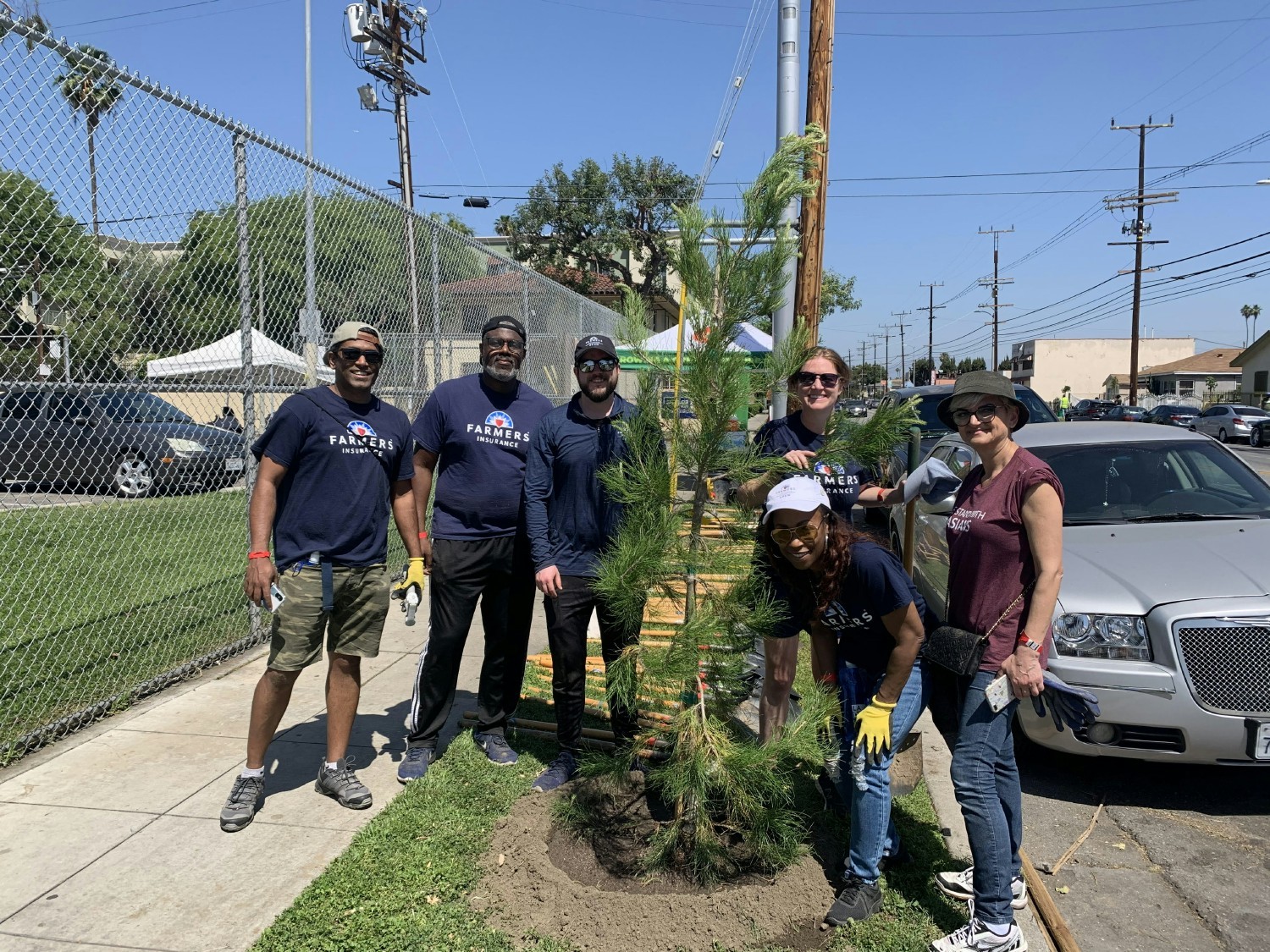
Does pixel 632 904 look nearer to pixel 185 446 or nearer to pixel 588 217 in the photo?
pixel 185 446

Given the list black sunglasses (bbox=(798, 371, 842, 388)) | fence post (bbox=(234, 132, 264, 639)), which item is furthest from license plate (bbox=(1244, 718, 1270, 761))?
fence post (bbox=(234, 132, 264, 639))

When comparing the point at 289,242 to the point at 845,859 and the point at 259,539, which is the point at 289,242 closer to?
the point at 259,539

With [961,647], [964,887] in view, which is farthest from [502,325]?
[964,887]

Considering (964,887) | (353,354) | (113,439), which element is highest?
(353,354)

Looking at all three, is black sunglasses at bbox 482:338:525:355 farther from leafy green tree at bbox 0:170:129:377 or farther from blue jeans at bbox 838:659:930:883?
blue jeans at bbox 838:659:930:883

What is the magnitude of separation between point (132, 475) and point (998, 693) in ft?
20.3

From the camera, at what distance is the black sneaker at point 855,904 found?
2.89 m

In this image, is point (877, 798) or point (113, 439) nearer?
point (877, 798)

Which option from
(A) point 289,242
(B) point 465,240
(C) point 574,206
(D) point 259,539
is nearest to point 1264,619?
(D) point 259,539

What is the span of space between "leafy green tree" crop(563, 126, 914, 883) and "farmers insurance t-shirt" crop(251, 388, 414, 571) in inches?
45.7

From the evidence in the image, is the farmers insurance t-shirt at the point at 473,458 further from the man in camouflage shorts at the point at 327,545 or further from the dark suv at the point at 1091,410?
the dark suv at the point at 1091,410

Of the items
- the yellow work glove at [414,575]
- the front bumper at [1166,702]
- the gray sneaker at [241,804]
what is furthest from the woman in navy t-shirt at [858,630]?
the gray sneaker at [241,804]

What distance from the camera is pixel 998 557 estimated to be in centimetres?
280

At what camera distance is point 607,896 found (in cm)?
298
